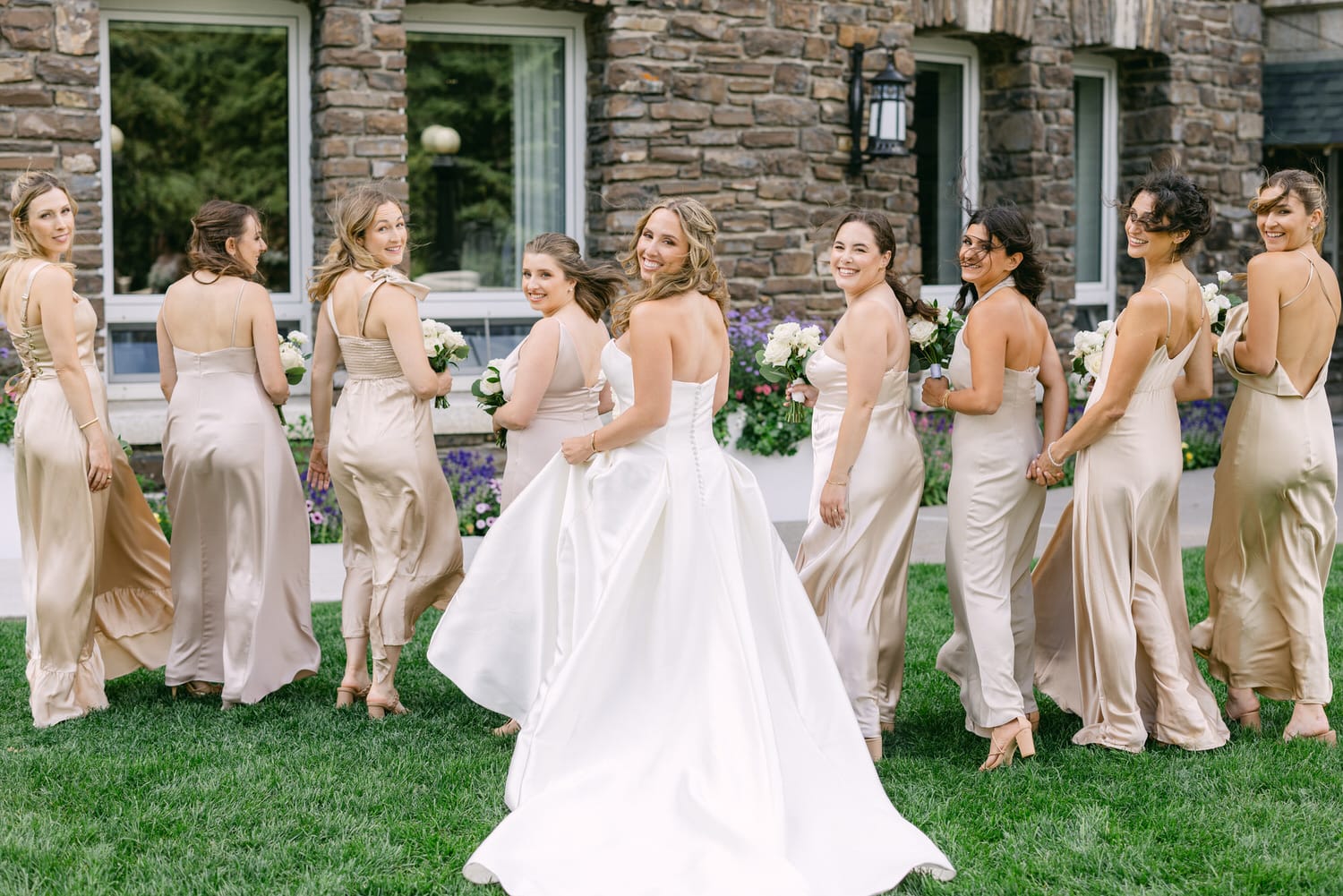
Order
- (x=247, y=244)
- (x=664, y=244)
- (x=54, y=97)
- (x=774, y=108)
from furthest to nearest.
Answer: (x=774, y=108) → (x=54, y=97) → (x=247, y=244) → (x=664, y=244)

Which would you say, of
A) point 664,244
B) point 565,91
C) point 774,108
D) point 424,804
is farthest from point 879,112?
point 424,804

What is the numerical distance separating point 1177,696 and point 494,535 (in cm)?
226

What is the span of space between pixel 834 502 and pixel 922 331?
67 centimetres

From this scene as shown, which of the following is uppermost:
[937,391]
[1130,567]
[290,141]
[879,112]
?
[879,112]

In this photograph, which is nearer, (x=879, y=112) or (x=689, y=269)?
(x=689, y=269)

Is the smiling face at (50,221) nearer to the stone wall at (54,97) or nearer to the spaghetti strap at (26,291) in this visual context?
the spaghetti strap at (26,291)

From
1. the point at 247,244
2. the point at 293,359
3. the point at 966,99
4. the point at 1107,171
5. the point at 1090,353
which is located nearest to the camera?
the point at 1090,353

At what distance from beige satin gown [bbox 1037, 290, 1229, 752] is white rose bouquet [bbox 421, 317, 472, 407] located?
2.28m

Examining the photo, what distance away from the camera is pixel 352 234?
5.27 m

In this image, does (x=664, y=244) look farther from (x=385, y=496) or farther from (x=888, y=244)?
(x=385, y=496)

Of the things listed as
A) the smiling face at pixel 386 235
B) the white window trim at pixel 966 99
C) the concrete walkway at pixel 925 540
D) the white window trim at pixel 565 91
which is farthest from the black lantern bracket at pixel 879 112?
the smiling face at pixel 386 235

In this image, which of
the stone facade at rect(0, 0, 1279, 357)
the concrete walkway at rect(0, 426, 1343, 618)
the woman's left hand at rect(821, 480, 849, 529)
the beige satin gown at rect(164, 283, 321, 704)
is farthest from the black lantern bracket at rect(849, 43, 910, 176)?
the woman's left hand at rect(821, 480, 849, 529)

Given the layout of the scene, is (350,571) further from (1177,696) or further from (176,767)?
(1177,696)

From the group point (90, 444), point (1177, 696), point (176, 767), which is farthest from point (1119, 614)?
point (90, 444)
